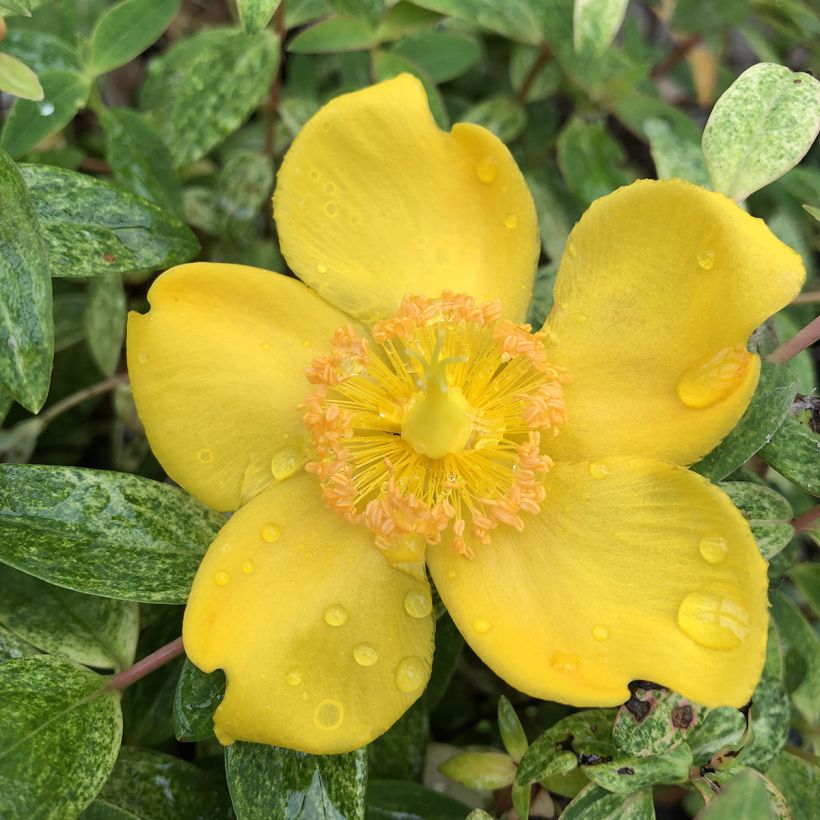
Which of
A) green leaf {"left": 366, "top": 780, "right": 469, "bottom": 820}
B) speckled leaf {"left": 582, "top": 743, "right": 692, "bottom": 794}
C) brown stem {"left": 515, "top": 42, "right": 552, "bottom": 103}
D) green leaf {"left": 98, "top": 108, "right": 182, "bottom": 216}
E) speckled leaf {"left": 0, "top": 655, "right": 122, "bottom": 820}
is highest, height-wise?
brown stem {"left": 515, "top": 42, "right": 552, "bottom": 103}

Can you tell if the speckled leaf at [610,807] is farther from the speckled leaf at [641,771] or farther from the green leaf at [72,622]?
the green leaf at [72,622]

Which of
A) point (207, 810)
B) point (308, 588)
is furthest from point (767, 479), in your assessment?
point (207, 810)

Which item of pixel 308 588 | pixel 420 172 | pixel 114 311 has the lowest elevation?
pixel 114 311

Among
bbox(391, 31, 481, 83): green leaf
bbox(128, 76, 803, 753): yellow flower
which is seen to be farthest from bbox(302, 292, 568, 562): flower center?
bbox(391, 31, 481, 83): green leaf

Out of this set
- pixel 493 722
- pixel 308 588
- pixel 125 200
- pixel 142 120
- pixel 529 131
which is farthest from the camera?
pixel 529 131

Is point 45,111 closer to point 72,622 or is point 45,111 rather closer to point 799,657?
point 72,622

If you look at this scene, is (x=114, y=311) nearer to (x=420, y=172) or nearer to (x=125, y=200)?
(x=125, y=200)

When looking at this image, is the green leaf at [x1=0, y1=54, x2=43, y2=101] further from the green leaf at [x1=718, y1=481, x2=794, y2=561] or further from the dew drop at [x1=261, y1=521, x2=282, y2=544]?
the green leaf at [x1=718, y1=481, x2=794, y2=561]
